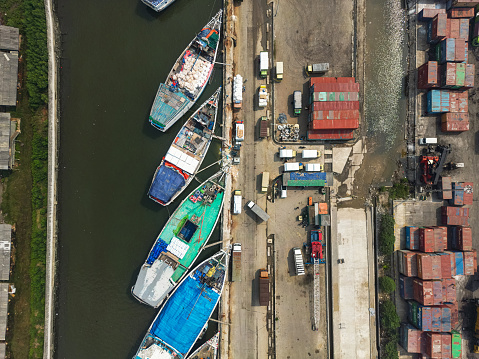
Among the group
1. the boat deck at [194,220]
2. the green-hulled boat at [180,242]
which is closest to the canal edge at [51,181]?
the green-hulled boat at [180,242]

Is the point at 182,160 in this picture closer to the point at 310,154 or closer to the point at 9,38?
the point at 310,154

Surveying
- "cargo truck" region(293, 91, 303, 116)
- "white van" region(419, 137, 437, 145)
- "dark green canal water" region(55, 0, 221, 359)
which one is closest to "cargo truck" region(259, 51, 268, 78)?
"cargo truck" region(293, 91, 303, 116)

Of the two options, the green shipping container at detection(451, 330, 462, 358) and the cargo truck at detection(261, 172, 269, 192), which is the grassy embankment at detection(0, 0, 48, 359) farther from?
the green shipping container at detection(451, 330, 462, 358)

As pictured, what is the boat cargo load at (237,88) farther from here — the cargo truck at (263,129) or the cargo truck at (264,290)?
the cargo truck at (264,290)

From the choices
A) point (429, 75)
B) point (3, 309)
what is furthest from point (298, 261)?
point (3, 309)

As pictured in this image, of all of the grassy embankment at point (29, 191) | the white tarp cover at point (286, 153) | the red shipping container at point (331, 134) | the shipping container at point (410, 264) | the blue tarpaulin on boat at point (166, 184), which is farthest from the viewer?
the grassy embankment at point (29, 191)

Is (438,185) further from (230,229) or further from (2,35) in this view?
(2,35)

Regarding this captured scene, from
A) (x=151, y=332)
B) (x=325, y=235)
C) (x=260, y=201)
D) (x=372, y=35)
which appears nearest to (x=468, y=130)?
(x=372, y=35)
